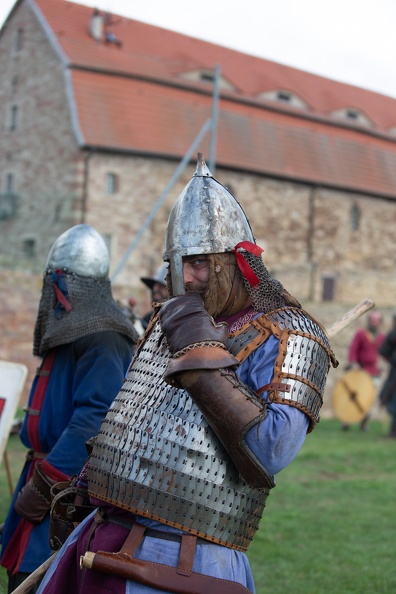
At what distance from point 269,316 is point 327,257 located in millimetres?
33005

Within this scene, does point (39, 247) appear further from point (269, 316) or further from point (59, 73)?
point (269, 316)

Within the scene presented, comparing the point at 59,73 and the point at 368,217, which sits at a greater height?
the point at 59,73

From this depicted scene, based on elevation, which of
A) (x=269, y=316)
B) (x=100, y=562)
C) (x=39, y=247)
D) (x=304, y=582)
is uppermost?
(x=39, y=247)

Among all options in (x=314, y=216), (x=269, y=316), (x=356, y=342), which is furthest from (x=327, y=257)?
(x=269, y=316)

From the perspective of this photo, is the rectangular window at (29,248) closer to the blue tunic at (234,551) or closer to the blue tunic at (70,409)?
the blue tunic at (70,409)

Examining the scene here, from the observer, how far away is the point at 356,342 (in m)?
14.6

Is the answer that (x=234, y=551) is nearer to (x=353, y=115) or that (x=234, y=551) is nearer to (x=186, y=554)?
(x=186, y=554)

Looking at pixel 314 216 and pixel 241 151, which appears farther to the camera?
pixel 314 216

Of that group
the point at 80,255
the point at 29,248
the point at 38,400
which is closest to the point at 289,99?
the point at 29,248

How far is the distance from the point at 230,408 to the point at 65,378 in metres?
1.56

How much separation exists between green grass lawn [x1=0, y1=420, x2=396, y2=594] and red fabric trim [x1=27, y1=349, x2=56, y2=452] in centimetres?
123

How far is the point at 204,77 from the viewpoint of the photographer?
114 feet

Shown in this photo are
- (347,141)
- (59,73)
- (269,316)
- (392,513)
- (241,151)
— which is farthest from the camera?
(347,141)

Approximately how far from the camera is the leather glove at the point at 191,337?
7.95 ft
